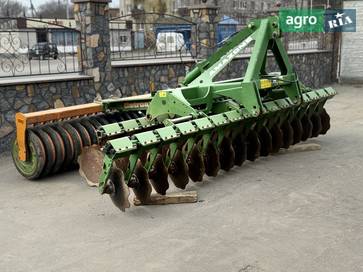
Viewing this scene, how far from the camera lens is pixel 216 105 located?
6344mm

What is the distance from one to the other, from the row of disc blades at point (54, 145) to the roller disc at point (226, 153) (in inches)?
62.4

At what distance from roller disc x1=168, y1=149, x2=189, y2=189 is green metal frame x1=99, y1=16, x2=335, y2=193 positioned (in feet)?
0.25

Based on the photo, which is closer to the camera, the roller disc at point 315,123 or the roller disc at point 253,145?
the roller disc at point 253,145

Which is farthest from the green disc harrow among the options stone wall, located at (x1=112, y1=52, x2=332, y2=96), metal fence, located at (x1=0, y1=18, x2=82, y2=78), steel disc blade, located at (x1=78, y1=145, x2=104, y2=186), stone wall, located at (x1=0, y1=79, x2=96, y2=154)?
metal fence, located at (x1=0, y1=18, x2=82, y2=78)

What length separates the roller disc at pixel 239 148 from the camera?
613 cm

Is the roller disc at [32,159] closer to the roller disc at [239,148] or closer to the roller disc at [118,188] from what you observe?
the roller disc at [118,188]

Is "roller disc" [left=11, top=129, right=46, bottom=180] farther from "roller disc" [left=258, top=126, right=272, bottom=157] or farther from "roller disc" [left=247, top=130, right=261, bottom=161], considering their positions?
"roller disc" [left=258, top=126, right=272, bottom=157]

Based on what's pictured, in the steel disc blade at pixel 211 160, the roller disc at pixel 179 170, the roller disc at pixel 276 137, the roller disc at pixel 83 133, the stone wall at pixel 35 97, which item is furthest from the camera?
the stone wall at pixel 35 97

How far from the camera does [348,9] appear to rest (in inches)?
603

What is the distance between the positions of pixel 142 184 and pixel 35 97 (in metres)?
3.32

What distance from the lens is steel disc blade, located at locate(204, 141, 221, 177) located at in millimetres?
5662

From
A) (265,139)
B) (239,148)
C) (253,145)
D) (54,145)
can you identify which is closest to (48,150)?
(54,145)

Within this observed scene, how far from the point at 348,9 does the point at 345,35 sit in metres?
0.77

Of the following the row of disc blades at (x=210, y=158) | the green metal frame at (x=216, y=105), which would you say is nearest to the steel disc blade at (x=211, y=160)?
the row of disc blades at (x=210, y=158)
